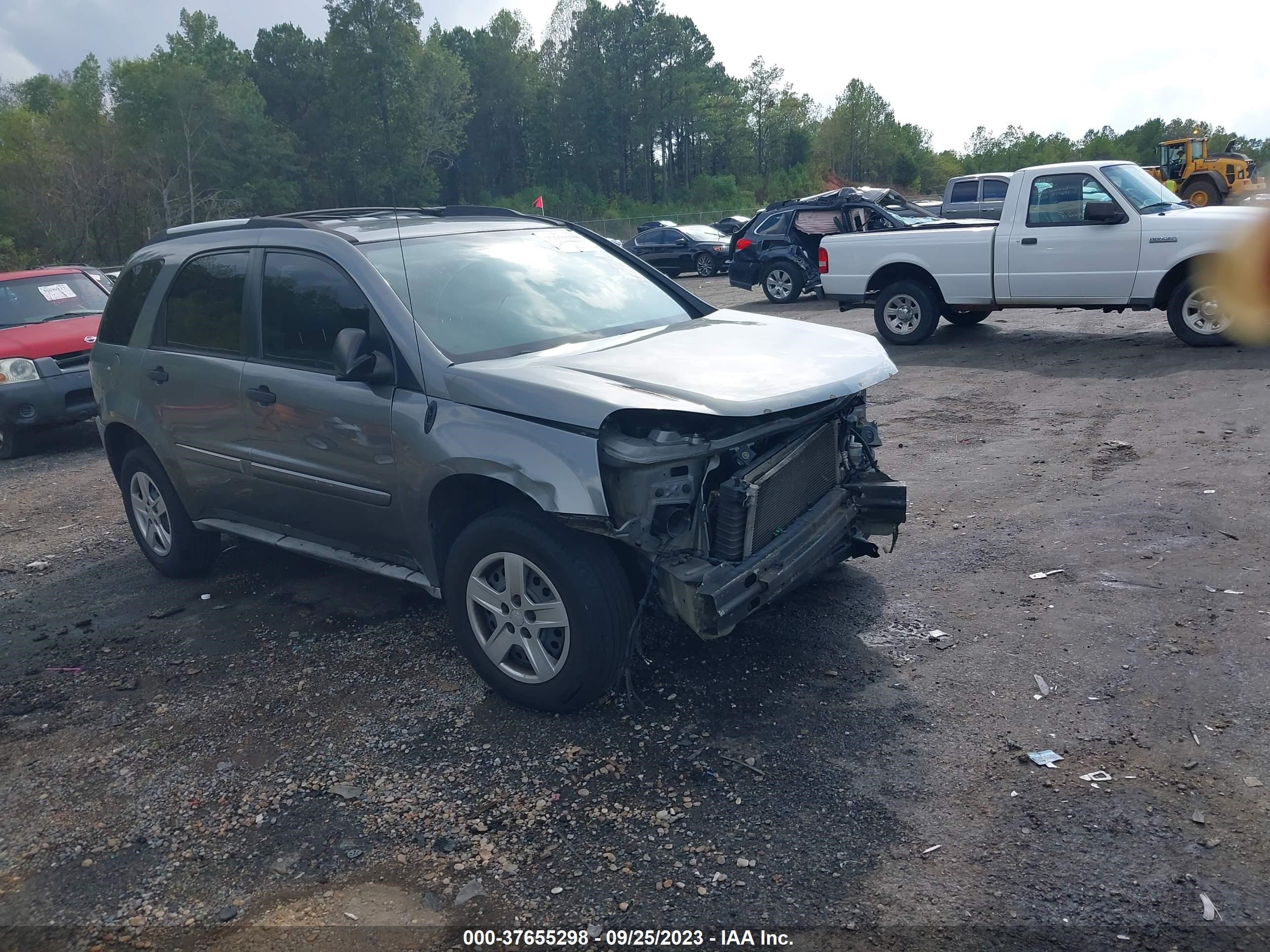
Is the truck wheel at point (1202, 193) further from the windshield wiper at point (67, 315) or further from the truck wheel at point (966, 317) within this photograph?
the windshield wiper at point (67, 315)

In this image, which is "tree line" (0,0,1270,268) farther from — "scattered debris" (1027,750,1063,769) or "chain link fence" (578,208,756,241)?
"scattered debris" (1027,750,1063,769)

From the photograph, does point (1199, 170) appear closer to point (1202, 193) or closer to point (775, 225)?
point (1202, 193)

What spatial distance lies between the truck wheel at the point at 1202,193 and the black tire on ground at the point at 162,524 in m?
33.9

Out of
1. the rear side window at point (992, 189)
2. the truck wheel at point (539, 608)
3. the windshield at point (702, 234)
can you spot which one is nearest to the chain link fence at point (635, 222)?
the windshield at point (702, 234)

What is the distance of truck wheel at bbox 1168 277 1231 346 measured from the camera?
33.5ft

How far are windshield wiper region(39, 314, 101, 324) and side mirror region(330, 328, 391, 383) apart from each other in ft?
27.2

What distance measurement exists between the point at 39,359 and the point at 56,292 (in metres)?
1.50

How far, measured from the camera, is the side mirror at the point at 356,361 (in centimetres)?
421

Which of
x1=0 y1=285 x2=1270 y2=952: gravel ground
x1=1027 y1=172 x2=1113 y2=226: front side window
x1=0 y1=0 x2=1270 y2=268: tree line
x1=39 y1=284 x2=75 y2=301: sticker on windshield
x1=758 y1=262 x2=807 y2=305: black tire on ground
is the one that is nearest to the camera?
x1=0 y1=285 x2=1270 y2=952: gravel ground

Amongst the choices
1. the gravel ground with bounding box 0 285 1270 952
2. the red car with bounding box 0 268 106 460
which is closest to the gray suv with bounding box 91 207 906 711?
the gravel ground with bounding box 0 285 1270 952

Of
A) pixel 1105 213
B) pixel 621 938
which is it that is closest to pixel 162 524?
pixel 621 938

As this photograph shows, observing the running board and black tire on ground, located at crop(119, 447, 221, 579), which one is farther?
black tire on ground, located at crop(119, 447, 221, 579)

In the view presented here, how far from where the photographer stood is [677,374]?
12.9 feet

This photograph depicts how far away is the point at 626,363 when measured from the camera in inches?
162
